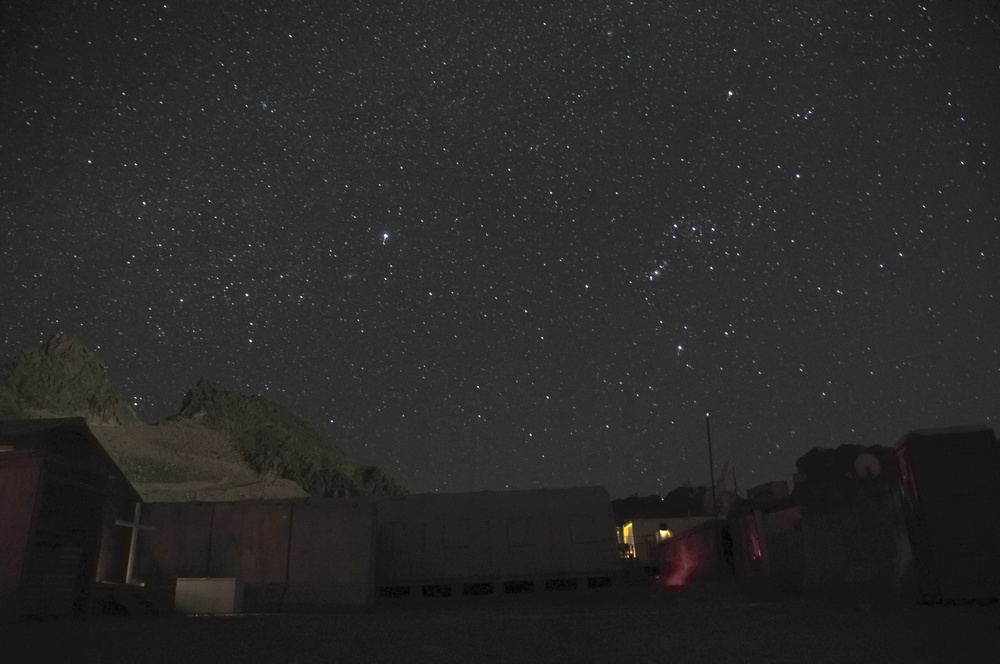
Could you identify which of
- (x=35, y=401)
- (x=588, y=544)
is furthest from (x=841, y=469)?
(x=35, y=401)

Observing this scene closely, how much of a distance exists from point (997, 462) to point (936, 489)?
0.83 metres

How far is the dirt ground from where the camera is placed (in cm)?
A: 638

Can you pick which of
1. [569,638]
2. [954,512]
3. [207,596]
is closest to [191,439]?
[207,596]

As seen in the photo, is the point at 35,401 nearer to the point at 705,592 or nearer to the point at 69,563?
the point at 69,563

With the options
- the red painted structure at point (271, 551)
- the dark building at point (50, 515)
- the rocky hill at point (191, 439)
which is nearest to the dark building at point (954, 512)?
the red painted structure at point (271, 551)

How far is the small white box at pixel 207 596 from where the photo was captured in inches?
591

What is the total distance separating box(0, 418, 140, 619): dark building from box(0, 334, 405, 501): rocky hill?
35429mm

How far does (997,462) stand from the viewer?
9.09 metres

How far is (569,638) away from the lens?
826 centimetres

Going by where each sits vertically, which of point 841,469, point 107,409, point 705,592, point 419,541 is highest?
point 107,409

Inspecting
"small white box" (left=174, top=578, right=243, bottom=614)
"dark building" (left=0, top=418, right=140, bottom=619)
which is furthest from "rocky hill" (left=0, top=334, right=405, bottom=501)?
"dark building" (left=0, top=418, right=140, bottom=619)

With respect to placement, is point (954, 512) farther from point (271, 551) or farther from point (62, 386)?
point (62, 386)

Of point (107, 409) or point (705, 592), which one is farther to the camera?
point (107, 409)

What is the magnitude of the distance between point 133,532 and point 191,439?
5331 cm
